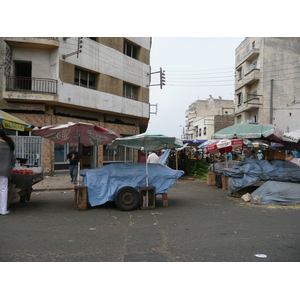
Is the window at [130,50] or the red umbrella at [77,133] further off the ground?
the window at [130,50]

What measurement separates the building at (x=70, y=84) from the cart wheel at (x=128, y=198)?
10714mm

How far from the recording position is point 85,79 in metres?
20.2

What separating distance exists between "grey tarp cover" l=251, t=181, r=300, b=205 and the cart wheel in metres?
4.34

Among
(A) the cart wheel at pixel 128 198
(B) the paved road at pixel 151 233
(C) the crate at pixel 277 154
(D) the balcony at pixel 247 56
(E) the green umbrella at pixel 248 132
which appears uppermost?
(D) the balcony at pixel 247 56

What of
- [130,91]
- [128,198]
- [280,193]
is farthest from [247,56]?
[128,198]

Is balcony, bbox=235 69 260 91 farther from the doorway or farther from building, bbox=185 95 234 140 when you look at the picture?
the doorway

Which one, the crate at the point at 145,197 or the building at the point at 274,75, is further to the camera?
the building at the point at 274,75

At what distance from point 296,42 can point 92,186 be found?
110 feet

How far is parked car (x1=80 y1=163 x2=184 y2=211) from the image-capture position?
25.9 ft

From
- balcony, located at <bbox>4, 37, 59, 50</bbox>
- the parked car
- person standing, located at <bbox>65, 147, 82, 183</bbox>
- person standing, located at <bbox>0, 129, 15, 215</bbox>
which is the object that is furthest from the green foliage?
person standing, located at <bbox>0, 129, 15, 215</bbox>

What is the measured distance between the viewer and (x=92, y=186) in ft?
26.0

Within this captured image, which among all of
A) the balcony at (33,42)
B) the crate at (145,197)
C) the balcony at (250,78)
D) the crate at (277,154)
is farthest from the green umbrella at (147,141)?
the balcony at (250,78)

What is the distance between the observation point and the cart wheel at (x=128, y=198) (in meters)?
7.86

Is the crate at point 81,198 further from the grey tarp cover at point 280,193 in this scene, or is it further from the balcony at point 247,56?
the balcony at point 247,56
